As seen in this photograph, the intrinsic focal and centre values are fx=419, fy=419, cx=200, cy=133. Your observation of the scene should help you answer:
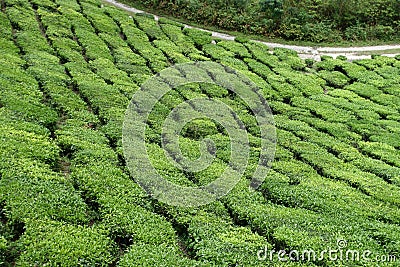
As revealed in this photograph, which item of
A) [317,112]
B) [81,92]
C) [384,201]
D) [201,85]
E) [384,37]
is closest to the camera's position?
[384,201]

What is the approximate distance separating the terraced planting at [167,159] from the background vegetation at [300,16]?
7.00 m

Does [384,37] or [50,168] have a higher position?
[384,37]

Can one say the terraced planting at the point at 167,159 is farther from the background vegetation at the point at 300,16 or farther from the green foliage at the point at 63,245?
the background vegetation at the point at 300,16

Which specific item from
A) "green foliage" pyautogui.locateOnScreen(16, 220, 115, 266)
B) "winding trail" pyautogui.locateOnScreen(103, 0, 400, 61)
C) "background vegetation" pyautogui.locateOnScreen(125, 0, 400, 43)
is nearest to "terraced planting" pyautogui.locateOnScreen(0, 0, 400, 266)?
"green foliage" pyautogui.locateOnScreen(16, 220, 115, 266)

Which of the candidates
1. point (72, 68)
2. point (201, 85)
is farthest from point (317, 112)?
point (72, 68)

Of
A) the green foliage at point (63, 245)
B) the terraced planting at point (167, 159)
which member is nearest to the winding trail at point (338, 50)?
the terraced planting at point (167, 159)

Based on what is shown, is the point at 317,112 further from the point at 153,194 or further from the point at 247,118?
the point at 153,194

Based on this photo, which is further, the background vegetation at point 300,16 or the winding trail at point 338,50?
the background vegetation at point 300,16

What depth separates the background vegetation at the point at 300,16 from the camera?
38.7m

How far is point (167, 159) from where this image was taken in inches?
701

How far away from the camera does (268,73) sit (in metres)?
29.3

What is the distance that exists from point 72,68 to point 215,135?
1014cm
